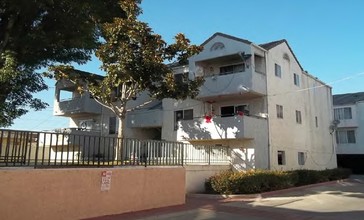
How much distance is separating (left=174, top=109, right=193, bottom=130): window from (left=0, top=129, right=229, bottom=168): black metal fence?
11.9m

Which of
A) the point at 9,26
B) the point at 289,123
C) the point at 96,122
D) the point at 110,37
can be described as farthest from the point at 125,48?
the point at 96,122

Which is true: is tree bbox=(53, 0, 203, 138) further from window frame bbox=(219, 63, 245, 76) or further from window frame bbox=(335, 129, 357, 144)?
window frame bbox=(335, 129, 357, 144)

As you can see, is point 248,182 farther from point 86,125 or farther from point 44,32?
point 86,125

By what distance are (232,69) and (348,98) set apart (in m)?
26.6

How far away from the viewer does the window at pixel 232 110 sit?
85.5 ft

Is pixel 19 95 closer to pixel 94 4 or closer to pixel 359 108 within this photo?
pixel 94 4

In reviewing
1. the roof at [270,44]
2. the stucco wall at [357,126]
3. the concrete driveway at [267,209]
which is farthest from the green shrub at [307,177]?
the stucco wall at [357,126]

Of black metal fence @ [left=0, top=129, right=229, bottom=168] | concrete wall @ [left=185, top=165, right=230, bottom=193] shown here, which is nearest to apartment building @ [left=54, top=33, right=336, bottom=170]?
concrete wall @ [left=185, top=165, right=230, bottom=193]

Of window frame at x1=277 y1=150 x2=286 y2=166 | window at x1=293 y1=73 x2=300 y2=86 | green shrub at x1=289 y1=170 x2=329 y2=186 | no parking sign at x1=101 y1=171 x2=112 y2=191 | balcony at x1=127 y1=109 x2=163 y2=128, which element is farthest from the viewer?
window at x1=293 y1=73 x2=300 y2=86

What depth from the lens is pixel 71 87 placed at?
3472 cm

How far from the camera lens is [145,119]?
29844mm

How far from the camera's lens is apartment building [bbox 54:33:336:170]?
78.7 feet

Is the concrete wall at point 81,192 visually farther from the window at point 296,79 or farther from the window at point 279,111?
the window at point 296,79

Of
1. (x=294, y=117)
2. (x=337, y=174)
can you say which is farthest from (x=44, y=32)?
(x=337, y=174)
